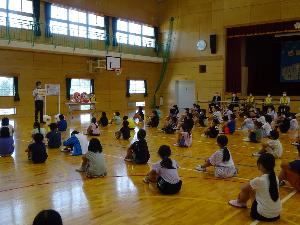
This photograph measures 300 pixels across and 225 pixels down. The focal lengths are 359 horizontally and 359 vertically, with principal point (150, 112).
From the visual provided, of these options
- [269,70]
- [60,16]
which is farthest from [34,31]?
[269,70]

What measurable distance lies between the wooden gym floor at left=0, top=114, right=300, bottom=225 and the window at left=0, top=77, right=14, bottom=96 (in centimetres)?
1093

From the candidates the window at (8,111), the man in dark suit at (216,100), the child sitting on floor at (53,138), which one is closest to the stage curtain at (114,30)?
the man in dark suit at (216,100)

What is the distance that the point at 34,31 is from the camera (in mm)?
18531

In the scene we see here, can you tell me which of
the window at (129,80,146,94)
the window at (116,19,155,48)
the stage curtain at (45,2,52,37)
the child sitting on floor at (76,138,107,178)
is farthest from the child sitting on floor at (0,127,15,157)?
the window at (129,80,146,94)

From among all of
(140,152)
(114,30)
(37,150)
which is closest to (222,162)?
(140,152)

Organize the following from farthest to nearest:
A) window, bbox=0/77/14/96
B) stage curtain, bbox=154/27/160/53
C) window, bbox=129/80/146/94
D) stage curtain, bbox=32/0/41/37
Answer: stage curtain, bbox=154/27/160/53 < window, bbox=129/80/146/94 < stage curtain, bbox=32/0/41/37 < window, bbox=0/77/14/96

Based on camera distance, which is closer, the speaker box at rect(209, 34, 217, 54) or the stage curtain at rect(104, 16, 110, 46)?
the stage curtain at rect(104, 16, 110, 46)

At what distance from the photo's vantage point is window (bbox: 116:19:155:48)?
952 inches

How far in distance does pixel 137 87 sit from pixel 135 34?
12.4ft

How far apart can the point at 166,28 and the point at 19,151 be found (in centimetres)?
1994

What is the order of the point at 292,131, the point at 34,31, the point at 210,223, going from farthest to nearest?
the point at 34,31, the point at 292,131, the point at 210,223

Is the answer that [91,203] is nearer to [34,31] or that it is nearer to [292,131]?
[292,131]

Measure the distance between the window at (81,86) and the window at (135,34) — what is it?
3.72 m

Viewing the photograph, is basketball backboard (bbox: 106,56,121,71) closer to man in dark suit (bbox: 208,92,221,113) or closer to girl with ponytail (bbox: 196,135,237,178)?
man in dark suit (bbox: 208,92,221,113)
